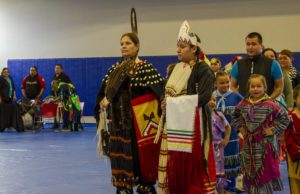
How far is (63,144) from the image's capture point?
34.1ft

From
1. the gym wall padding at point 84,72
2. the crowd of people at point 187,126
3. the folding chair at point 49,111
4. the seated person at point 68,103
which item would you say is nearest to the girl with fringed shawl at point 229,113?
the crowd of people at point 187,126

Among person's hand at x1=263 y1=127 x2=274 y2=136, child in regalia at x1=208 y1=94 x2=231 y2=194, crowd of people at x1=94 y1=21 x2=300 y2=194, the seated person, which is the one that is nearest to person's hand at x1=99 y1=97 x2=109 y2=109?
crowd of people at x1=94 y1=21 x2=300 y2=194

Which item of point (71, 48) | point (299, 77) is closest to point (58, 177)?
point (299, 77)

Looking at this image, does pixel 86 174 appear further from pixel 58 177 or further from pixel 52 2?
pixel 52 2

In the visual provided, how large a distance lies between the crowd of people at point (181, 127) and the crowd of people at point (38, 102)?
9162 mm

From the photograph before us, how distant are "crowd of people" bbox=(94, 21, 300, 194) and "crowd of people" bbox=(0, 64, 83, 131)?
361 inches

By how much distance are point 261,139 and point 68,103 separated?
9.83 m

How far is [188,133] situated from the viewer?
3715 mm

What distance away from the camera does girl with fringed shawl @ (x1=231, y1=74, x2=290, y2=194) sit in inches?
161

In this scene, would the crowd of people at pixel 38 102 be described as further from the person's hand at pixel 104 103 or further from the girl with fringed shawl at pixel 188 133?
the girl with fringed shawl at pixel 188 133

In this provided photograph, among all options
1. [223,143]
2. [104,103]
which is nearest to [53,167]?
[104,103]

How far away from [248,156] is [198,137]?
0.67 m

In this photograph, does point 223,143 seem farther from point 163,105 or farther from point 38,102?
point 38,102

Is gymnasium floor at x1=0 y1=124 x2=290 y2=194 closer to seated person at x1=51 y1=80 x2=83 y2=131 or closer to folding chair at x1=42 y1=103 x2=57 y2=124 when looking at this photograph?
seated person at x1=51 y1=80 x2=83 y2=131
